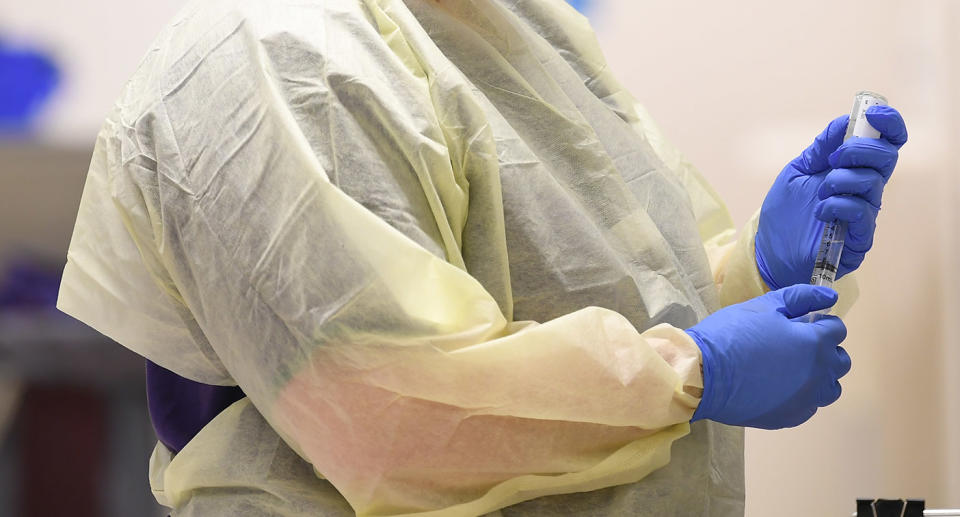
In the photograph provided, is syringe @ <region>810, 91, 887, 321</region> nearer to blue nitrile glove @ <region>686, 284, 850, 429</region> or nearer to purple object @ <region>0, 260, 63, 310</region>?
blue nitrile glove @ <region>686, 284, 850, 429</region>

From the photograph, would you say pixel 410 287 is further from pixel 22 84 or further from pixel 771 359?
pixel 22 84

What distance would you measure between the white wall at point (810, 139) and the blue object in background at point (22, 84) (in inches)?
39.1

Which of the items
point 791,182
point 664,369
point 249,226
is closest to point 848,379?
point 791,182

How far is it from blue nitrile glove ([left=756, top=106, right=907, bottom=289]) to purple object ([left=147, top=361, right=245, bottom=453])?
0.63 m

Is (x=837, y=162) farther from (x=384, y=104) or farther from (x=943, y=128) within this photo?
(x=943, y=128)

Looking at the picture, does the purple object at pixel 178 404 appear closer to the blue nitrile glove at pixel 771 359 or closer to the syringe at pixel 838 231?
the blue nitrile glove at pixel 771 359

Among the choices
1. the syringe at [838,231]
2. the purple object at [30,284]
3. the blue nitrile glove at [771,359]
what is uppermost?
the syringe at [838,231]

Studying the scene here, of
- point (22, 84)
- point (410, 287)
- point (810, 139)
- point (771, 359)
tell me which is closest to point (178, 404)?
point (410, 287)

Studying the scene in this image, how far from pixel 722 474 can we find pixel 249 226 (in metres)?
0.53

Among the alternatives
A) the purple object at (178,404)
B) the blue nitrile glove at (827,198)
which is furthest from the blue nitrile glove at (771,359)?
the purple object at (178,404)

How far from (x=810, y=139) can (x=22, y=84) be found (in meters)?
1.40

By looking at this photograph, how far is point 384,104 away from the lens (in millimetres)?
824

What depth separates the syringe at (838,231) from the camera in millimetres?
1006

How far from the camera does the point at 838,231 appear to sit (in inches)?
40.8
